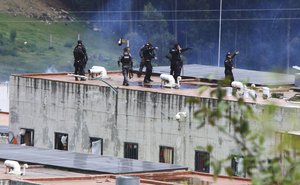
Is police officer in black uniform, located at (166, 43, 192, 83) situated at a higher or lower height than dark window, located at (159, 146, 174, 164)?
higher

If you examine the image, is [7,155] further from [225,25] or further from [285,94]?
[225,25]

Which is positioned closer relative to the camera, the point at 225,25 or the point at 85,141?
the point at 85,141

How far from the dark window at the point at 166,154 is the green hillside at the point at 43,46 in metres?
59.6

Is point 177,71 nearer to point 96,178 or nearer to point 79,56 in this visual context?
point 79,56

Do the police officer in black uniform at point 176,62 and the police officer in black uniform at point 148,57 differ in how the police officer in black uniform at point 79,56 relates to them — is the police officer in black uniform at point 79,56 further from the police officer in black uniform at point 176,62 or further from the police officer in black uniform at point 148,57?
the police officer in black uniform at point 176,62

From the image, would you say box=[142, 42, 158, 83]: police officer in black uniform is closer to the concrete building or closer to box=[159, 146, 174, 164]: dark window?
the concrete building

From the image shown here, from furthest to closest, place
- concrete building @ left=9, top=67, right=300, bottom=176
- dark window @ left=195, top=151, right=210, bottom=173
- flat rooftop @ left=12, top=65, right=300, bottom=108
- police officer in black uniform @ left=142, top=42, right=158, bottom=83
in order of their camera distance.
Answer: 1. police officer in black uniform @ left=142, top=42, right=158, bottom=83
2. flat rooftop @ left=12, top=65, right=300, bottom=108
3. concrete building @ left=9, top=67, right=300, bottom=176
4. dark window @ left=195, top=151, right=210, bottom=173

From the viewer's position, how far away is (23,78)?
42.4m

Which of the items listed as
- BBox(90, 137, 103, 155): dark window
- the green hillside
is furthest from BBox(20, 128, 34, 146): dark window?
the green hillside

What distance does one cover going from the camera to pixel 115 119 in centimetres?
3988

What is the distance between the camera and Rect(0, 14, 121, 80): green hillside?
4065 inches

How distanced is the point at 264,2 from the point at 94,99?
3125 inches

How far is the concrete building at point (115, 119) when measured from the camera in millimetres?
37562

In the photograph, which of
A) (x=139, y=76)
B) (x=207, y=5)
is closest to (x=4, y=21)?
(x=207, y=5)
